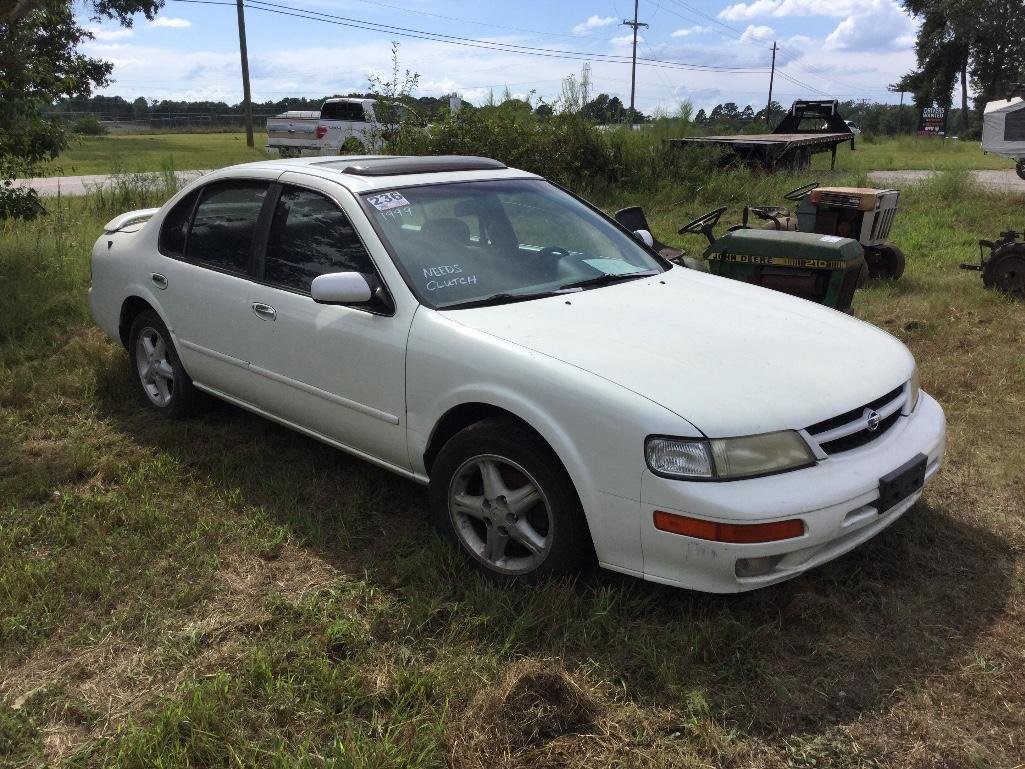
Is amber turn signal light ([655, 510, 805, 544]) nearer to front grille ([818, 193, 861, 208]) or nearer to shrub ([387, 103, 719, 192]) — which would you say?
front grille ([818, 193, 861, 208])

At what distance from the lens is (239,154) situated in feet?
94.0

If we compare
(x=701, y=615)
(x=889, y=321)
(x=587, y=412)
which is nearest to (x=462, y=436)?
(x=587, y=412)

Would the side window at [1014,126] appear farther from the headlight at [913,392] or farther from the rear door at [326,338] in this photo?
the rear door at [326,338]

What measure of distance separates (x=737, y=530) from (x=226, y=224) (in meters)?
3.10

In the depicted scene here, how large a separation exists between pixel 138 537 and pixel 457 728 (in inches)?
74.4

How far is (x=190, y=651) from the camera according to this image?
299cm

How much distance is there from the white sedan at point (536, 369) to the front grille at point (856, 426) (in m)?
0.01

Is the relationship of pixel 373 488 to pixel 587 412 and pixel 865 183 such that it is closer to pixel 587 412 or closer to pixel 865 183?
pixel 587 412

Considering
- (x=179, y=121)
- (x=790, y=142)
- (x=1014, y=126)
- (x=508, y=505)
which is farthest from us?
(x=179, y=121)

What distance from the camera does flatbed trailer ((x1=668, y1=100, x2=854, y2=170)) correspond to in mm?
14641

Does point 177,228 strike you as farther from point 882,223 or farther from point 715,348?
point 882,223

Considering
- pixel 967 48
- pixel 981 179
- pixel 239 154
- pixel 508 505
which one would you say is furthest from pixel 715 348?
pixel 967 48

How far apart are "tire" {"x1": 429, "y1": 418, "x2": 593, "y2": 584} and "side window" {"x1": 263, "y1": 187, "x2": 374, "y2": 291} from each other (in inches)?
38.4

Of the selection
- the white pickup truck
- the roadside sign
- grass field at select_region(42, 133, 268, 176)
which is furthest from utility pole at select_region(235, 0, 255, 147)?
the roadside sign
